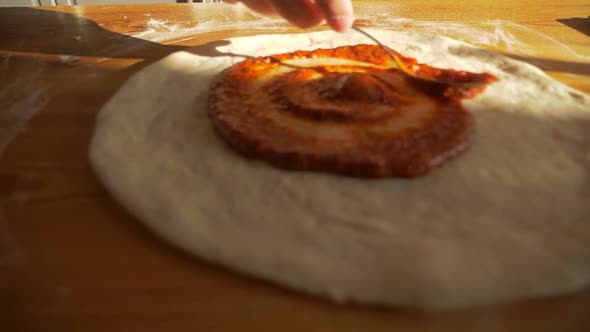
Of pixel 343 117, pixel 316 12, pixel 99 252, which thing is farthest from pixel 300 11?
pixel 99 252

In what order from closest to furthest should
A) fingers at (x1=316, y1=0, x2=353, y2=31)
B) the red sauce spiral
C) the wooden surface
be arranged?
the wooden surface → the red sauce spiral → fingers at (x1=316, y1=0, x2=353, y2=31)

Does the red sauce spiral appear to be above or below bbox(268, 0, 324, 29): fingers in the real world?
below

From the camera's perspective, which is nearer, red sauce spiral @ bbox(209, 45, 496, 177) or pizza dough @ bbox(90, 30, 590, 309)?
pizza dough @ bbox(90, 30, 590, 309)

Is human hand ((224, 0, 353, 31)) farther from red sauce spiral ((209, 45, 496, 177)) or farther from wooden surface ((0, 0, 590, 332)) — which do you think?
wooden surface ((0, 0, 590, 332))

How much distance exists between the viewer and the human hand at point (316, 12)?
3.48ft

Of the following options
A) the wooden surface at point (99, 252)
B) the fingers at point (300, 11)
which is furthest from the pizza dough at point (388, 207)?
the fingers at point (300, 11)

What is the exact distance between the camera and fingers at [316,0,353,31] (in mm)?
1056

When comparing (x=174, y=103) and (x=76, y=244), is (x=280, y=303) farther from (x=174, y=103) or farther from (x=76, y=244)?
(x=174, y=103)

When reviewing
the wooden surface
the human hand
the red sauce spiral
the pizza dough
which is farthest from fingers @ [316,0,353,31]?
the wooden surface

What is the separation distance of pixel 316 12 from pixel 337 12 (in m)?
0.09

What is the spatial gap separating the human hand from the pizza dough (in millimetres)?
391

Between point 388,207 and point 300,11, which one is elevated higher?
point 300,11

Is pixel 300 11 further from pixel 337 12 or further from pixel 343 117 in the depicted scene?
pixel 343 117

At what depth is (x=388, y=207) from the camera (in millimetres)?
664
